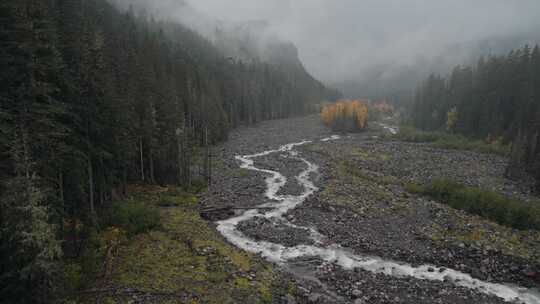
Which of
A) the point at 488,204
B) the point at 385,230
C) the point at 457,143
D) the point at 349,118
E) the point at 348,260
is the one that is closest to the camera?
the point at 348,260

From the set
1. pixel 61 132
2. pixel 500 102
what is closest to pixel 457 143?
pixel 500 102

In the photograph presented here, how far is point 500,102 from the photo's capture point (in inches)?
3095

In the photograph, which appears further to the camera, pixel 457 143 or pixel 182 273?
pixel 457 143

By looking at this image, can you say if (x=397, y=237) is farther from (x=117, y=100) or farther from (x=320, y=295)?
(x=117, y=100)

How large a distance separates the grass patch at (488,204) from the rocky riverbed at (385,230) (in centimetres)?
172

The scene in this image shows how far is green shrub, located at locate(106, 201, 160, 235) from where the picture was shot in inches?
932

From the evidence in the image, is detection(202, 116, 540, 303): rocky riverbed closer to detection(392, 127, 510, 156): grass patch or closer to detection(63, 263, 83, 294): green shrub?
detection(63, 263, 83, 294): green shrub

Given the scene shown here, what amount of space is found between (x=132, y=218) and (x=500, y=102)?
89.3 m

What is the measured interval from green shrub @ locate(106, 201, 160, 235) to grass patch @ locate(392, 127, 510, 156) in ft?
227

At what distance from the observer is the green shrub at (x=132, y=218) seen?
23.7m

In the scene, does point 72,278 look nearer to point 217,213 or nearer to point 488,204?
point 217,213

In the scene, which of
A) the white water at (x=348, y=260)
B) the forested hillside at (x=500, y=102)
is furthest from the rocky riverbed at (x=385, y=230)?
the forested hillside at (x=500, y=102)

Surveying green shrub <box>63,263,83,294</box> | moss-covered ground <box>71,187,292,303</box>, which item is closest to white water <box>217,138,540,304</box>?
moss-covered ground <box>71,187,292,303</box>

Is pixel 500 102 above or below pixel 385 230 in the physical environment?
above
